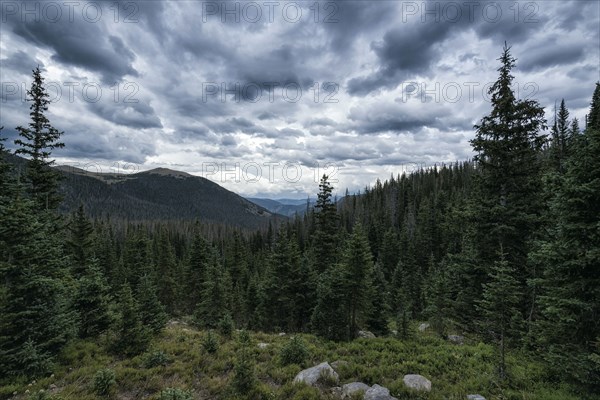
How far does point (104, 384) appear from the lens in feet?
33.9

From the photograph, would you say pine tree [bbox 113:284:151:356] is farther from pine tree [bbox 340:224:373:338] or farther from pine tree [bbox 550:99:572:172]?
pine tree [bbox 550:99:572:172]

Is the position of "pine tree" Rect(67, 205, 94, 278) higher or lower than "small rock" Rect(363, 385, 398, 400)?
higher

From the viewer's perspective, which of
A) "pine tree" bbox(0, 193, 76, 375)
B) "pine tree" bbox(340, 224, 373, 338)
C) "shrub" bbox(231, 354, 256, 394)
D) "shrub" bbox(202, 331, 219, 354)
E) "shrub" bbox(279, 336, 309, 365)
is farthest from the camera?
"pine tree" bbox(340, 224, 373, 338)

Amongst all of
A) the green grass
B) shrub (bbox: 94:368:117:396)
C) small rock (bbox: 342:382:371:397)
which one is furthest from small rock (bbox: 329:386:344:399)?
shrub (bbox: 94:368:117:396)

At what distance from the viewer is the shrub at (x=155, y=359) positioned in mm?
12211

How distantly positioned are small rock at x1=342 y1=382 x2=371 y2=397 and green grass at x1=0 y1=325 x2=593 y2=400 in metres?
0.60

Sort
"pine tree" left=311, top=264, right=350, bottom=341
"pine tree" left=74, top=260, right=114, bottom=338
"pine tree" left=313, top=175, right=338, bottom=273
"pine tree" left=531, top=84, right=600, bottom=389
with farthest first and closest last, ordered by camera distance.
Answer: "pine tree" left=313, top=175, right=338, bottom=273 → "pine tree" left=311, top=264, right=350, bottom=341 → "pine tree" left=74, top=260, right=114, bottom=338 → "pine tree" left=531, top=84, right=600, bottom=389

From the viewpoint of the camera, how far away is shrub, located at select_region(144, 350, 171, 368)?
12.2 meters

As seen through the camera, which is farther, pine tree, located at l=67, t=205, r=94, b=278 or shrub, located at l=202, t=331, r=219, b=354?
pine tree, located at l=67, t=205, r=94, b=278

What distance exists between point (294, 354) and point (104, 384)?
7.21 meters

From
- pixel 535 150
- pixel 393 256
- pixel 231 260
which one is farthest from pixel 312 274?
pixel 393 256

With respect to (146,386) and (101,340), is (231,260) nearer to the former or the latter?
(101,340)

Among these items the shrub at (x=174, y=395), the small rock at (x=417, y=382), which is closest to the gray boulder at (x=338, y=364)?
the small rock at (x=417, y=382)

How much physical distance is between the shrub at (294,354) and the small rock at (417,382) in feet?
14.0
